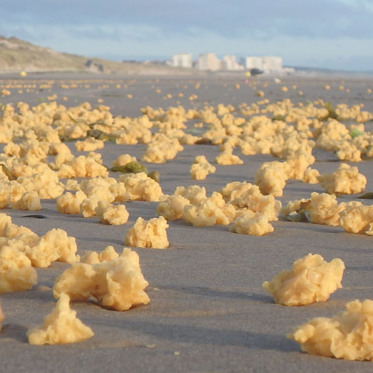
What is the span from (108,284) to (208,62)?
104158mm

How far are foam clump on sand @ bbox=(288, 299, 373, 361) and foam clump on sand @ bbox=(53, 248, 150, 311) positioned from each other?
1.62 feet

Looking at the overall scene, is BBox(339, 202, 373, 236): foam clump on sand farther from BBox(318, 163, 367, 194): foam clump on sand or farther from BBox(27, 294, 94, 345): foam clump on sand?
BBox(27, 294, 94, 345): foam clump on sand

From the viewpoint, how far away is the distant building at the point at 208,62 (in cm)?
10456

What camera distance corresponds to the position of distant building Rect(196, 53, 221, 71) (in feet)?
343

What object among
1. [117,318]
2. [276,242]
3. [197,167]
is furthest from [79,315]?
[197,167]

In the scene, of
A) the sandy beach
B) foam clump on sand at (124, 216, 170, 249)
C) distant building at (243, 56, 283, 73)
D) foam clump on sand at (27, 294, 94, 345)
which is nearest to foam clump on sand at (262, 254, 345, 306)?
the sandy beach

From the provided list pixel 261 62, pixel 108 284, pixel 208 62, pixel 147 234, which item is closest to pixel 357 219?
pixel 147 234

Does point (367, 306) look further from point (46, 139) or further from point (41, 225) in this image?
point (46, 139)

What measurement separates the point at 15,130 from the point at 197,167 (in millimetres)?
3572

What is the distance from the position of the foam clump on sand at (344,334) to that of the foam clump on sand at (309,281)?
39 cm

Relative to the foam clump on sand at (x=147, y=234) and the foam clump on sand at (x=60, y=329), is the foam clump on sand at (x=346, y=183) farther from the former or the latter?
the foam clump on sand at (x=60, y=329)

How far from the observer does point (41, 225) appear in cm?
329

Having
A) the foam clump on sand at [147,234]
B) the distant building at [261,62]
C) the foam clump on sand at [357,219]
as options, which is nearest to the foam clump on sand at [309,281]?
the foam clump on sand at [147,234]

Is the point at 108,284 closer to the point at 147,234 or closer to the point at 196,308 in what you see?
the point at 196,308
